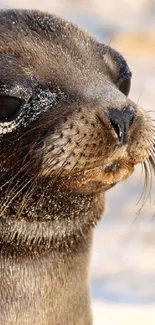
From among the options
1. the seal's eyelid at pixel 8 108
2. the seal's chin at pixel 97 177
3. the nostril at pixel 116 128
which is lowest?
the seal's chin at pixel 97 177

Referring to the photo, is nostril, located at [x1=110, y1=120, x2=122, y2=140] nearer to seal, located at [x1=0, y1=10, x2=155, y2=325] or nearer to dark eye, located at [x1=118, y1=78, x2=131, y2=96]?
seal, located at [x1=0, y1=10, x2=155, y2=325]

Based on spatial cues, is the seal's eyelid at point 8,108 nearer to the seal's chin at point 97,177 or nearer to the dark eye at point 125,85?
the seal's chin at point 97,177

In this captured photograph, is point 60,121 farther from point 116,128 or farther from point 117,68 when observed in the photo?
point 117,68

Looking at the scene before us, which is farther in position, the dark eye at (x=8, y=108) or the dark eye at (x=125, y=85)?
the dark eye at (x=125, y=85)

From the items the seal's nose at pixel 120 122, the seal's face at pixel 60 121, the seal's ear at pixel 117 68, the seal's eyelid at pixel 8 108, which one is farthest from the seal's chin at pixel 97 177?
the seal's ear at pixel 117 68

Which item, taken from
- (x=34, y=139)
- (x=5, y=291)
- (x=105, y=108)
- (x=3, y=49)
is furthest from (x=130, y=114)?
(x=5, y=291)

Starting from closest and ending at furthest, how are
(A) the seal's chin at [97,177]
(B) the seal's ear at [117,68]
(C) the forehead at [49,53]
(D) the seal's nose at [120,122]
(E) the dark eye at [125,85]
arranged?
(D) the seal's nose at [120,122], (A) the seal's chin at [97,177], (C) the forehead at [49,53], (B) the seal's ear at [117,68], (E) the dark eye at [125,85]

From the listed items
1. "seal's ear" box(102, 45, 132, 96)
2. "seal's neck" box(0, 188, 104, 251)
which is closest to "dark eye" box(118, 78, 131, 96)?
"seal's ear" box(102, 45, 132, 96)

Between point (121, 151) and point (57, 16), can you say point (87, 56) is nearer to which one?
point (57, 16)
